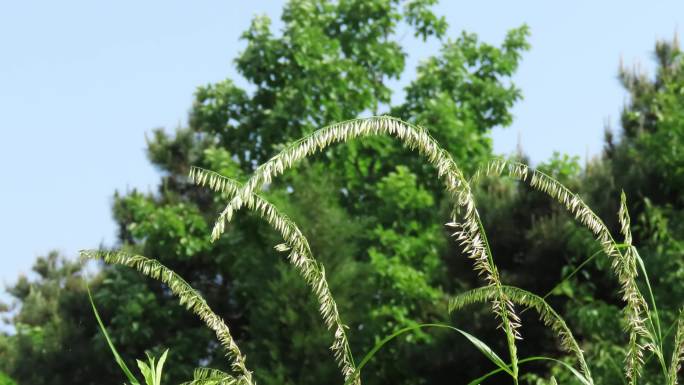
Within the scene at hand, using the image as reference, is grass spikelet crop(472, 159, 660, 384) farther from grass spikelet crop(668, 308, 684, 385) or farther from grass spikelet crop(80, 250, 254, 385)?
grass spikelet crop(80, 250, 254, 385)

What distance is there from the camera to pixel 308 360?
19781mm

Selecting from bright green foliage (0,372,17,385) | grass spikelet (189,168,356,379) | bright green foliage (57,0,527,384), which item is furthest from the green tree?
grass spikelet (189,168,356,379)

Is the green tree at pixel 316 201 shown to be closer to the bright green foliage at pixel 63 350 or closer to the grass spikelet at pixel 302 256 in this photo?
the bright green foliage at pixel 63 350

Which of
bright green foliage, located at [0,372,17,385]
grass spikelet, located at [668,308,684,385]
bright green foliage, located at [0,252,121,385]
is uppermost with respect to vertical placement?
bright green foliage, located at [0,252,121,385]

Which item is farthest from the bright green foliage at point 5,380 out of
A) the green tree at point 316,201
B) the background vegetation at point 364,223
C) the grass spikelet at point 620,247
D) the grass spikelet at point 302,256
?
the green tree at point 316,201

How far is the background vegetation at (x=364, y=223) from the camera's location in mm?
17453

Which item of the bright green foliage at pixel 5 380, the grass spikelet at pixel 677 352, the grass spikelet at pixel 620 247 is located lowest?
the grass spikelet at pixel 677 352

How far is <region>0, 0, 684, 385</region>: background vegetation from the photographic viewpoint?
17453mm

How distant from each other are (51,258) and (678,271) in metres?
23.7

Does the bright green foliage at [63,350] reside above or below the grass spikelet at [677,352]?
above

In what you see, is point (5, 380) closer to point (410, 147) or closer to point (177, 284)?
point (177, 284)

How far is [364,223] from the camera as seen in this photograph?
22.6 meters

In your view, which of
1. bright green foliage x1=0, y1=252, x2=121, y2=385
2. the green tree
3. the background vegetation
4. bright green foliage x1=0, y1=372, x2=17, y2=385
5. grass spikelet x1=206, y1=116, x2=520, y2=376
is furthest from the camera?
bright green foliage x1=0, y1=252, x2=121, y2=385

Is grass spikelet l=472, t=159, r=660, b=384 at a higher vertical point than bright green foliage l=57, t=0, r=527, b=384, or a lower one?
lower
